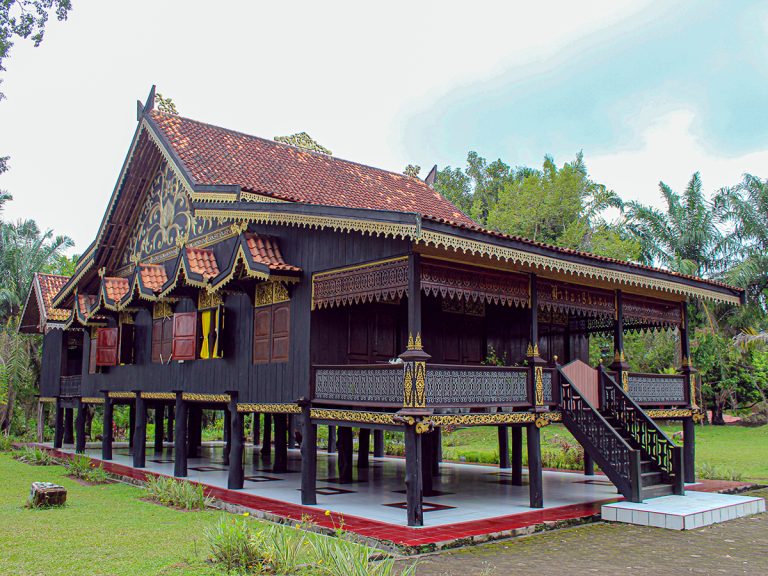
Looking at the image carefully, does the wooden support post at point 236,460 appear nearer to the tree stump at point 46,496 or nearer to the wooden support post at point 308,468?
the wooden support post at point 308,468

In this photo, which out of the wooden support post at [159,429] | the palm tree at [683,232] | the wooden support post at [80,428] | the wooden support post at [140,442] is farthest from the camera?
the palm tree at [683,232]

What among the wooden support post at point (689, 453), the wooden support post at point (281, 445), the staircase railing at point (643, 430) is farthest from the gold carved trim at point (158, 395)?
Answer: the wooden support post at point (689, 453)

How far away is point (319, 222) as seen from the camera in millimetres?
10695

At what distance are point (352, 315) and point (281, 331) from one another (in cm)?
127

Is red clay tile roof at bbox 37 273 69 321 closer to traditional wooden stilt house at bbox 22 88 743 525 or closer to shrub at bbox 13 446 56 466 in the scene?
traditional wooden stilt house at bbox 22 88 743 525

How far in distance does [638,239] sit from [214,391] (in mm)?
23308

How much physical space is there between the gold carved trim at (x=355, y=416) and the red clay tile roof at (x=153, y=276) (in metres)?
5.43

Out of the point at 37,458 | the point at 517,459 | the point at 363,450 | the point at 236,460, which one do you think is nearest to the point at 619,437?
the point at 517,459

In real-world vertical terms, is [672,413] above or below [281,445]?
above

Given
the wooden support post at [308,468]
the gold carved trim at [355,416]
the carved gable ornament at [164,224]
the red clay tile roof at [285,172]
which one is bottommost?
the wooden support post at [308,468]

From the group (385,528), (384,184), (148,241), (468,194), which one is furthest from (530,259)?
(468,194)

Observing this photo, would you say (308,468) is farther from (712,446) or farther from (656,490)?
(712,446)

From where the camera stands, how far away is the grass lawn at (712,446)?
1823 cm

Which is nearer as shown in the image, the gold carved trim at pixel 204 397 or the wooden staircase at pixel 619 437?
the wooden staircase at pixel 619 437
